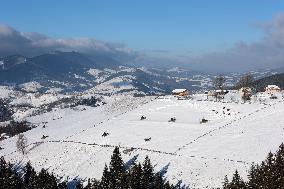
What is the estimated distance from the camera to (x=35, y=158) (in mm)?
136875

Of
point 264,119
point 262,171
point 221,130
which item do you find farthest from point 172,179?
point 264,119

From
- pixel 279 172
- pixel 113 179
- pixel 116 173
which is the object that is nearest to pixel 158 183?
pixel 113 179

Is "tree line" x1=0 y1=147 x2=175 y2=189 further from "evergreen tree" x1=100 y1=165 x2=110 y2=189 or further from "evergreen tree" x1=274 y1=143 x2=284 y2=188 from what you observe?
"evergreen tree" x1=274 y1=143 x2=284 y2=188

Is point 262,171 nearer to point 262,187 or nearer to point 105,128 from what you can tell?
point 262,187

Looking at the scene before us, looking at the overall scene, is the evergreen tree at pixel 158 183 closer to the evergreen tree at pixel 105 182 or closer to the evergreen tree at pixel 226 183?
the evergreen tree at pixel 105 182

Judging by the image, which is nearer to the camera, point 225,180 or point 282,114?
point 225,180

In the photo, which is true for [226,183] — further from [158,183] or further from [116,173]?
[116,173]

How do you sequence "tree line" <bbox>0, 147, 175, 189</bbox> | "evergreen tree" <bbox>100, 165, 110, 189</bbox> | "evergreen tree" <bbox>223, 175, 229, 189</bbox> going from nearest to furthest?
1. "evergreen tree" <bbox>223, 175, 229, 189</bbox>
2. "tree line" <bbox>0, 147, 175, 189</bbox>
3. "evergreen tree" <bbox>100, 165, 110, 189</bbox>

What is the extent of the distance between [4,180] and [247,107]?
264 feet

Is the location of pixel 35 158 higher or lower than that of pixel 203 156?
lower

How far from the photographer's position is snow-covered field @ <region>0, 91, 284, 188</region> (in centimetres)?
10038

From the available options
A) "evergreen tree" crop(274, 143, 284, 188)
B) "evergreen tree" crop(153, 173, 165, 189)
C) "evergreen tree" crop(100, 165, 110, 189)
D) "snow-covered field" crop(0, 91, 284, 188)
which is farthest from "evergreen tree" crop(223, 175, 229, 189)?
"evergreen tree" crop(100, 165, 110, 189)

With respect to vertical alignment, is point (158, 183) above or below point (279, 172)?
below

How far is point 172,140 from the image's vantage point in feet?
401
